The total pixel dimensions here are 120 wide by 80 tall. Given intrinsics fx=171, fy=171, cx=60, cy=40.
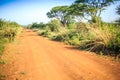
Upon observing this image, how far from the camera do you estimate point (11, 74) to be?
699cm

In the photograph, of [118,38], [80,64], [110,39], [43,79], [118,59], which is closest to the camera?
[43,79]

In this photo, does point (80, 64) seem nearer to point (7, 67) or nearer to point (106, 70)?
point (106, 70)

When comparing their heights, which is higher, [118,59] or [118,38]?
[118,38]

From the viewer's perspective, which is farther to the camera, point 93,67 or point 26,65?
point 26,65

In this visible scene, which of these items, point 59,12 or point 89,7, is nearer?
point 89,7

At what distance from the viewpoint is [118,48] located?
927 cm

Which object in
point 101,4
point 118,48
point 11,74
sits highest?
point 101,4

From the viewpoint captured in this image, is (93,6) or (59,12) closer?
(93,6)

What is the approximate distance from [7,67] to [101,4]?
Answer: 28422 mm

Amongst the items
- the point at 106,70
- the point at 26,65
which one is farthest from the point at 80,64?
the point at 26,65

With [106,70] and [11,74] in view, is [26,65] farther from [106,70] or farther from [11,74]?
[106,70]

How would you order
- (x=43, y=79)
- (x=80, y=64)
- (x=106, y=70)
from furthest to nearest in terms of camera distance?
(x=80, y=64) → (x=106, y=70) → (x=43, y=79)

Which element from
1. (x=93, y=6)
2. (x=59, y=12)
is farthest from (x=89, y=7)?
(x=59, y=12)

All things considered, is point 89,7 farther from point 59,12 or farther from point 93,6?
point 59,12
